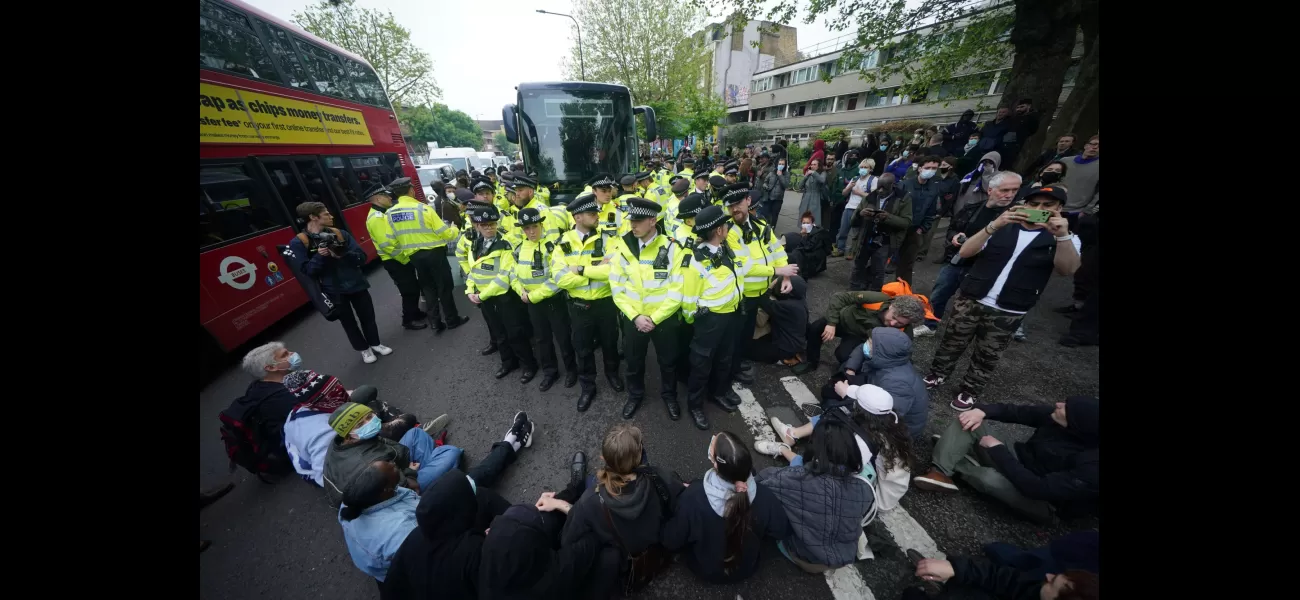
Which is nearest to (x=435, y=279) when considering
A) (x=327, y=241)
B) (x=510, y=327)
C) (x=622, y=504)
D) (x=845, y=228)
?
(x=327, y=241)

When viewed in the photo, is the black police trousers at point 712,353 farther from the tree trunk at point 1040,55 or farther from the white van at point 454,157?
the white van at point 454,157

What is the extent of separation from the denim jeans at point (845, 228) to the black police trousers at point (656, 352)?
18.5ft

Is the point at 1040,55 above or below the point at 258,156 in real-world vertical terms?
above

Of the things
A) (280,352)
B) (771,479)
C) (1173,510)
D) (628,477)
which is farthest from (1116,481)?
(280,352)

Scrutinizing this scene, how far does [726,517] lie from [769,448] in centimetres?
141

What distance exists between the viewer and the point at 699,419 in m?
Answer: 3.45

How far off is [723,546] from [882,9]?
12.2 metres

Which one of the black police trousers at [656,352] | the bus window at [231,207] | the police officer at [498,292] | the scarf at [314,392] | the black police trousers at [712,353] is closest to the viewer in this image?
the scarf at [314,392]

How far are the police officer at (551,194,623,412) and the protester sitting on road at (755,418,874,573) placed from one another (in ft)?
7.02

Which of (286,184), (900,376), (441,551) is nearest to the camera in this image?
(441,551)

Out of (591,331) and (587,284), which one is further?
(591,331)

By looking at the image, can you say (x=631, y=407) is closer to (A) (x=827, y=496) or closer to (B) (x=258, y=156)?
(A) (x=827, y=496)

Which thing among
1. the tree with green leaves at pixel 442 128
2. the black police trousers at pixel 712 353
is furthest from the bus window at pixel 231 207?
the tree with green leaves at pixel 442 128

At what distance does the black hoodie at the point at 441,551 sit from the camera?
1.65 metres
